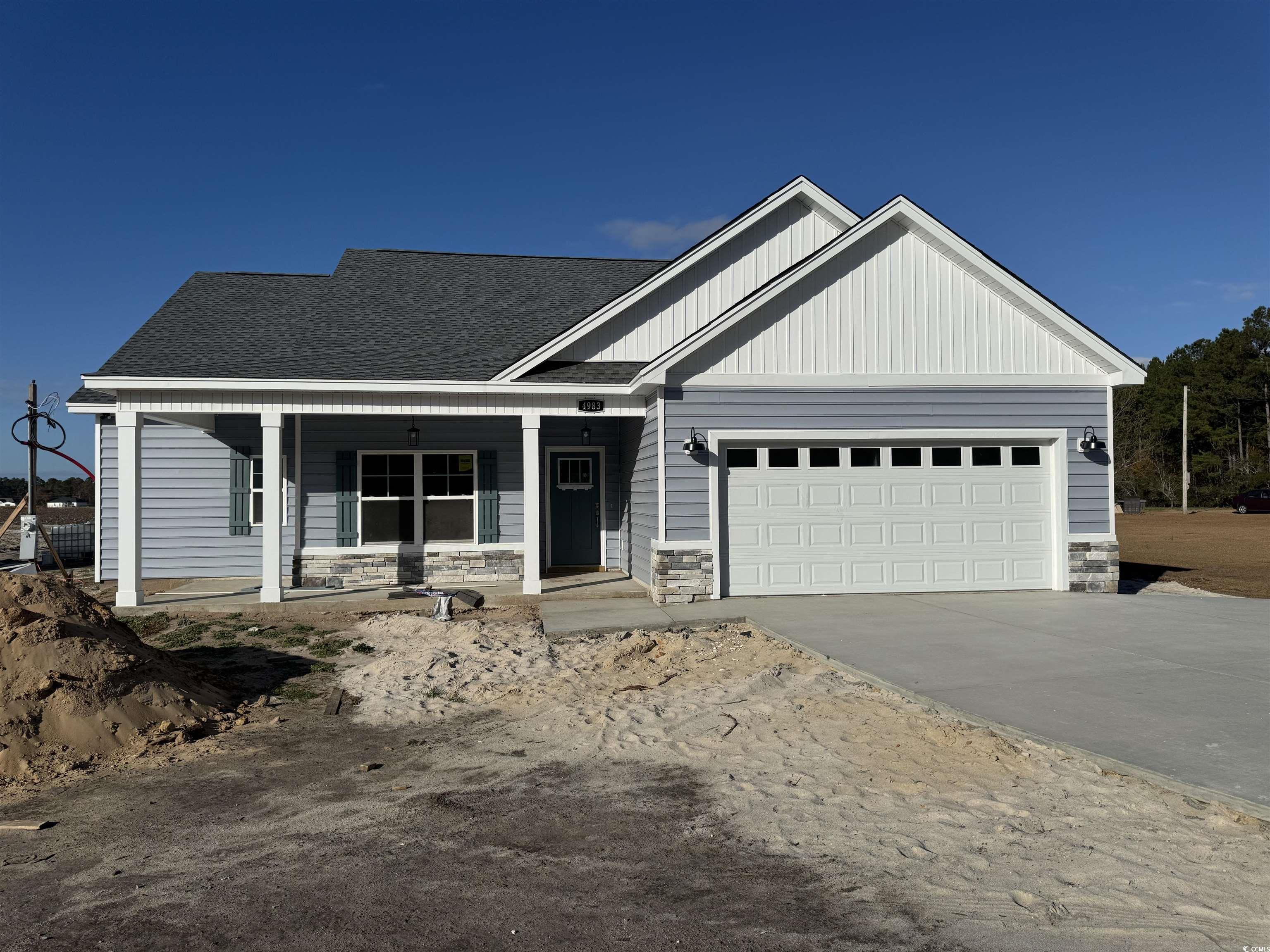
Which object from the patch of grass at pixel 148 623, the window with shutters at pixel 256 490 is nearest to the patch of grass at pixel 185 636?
the patch of grass at pixel 148 623

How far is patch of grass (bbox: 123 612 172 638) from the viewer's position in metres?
10.4

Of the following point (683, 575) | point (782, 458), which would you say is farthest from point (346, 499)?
point (782, 458)

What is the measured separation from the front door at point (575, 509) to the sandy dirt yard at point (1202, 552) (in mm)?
8870

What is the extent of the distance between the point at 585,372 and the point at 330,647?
526cm

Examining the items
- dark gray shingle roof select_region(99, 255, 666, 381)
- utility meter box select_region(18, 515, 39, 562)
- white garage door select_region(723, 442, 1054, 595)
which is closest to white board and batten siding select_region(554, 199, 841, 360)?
dark gray shingle roof select_region(99, 255, 666, 381)

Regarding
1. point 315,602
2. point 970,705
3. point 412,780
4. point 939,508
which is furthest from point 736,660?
point 315,602

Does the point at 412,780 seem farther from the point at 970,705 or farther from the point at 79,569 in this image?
the point at 79,569

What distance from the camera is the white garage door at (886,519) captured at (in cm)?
1179

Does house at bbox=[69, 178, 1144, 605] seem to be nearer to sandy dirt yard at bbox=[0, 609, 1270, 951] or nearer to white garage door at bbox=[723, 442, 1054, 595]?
white garage door at bbox=[723, 442, 1054, 595]

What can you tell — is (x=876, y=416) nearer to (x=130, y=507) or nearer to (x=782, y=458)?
(x=782, y=458)

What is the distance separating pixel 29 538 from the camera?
14.6 m

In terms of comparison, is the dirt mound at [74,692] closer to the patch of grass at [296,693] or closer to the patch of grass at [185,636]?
the patch of grass at [296,693]

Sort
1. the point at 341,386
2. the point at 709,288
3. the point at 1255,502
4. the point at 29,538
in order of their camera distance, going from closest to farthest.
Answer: the point at 341,386 → the point at 709,288 → the point at 29,538 → the point at 1255,502

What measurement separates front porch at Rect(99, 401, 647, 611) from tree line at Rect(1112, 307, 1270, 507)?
44.8m
